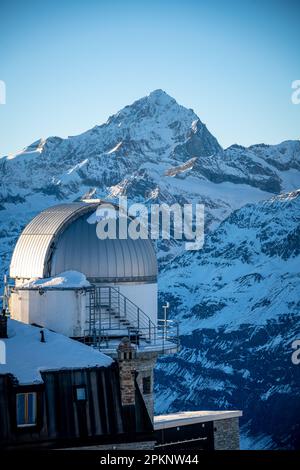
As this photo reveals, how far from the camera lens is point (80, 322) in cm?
3888

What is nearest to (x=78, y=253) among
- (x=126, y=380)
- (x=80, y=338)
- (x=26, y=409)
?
(x=80, y=338)

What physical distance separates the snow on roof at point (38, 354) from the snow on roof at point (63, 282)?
2.74m

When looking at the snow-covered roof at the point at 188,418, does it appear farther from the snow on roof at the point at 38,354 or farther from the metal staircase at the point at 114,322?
the snow on roof at the point at 38,354

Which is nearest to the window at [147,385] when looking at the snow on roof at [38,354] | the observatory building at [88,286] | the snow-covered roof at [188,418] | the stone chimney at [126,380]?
the observatory building at [88,286]

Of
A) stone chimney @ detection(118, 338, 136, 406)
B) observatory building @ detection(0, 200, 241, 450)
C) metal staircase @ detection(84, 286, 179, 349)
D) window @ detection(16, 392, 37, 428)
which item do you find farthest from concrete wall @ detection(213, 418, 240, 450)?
window @ detection(16, 392, 37, 428)

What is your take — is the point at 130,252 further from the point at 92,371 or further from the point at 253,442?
the point at 253,442

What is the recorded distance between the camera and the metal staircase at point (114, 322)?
3916cm

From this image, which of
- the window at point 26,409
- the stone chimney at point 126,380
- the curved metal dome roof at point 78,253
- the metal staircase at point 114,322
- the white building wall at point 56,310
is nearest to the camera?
the window at point 26,409

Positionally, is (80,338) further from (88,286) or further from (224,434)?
(224,434)

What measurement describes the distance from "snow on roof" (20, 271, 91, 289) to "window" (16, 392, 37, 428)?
737 centimetres

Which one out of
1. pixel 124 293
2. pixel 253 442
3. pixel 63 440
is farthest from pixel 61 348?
pixel 253 442

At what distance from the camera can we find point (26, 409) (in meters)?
31.1

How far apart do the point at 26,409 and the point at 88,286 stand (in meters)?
8.02

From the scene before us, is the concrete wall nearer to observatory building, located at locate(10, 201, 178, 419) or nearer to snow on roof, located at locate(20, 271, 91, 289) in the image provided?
observatory building, located at locate(10, 201, 178, 419)
